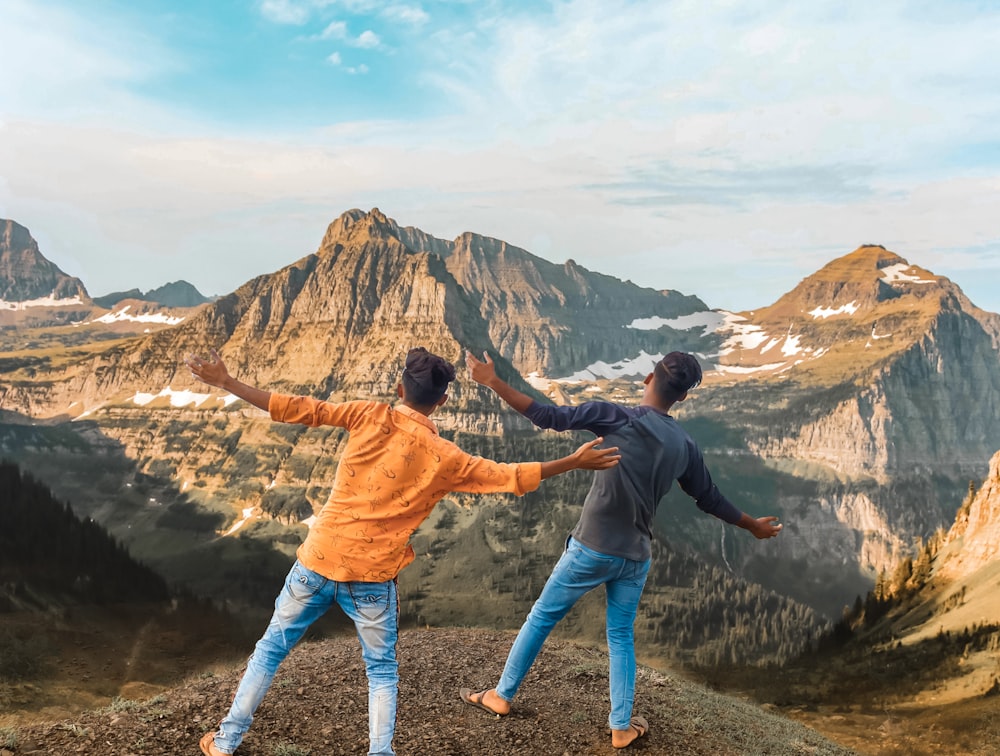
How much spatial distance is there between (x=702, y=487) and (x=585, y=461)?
2369 mm

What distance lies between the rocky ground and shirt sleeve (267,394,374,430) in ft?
13.2

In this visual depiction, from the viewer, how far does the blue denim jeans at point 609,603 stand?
8.46m

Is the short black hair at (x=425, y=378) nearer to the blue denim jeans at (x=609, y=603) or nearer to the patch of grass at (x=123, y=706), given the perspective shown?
the blue denim jeans at (x=609, y=603)

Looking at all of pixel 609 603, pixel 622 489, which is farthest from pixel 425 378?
pixel 609 603

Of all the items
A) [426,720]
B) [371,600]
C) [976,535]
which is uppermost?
[371,600]

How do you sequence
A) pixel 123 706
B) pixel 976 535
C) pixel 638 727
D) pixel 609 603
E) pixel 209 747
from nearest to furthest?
pixel 209 747 → pixel 609 603 → pixel 123 706 → pixel 638 727 → pixel 976 535

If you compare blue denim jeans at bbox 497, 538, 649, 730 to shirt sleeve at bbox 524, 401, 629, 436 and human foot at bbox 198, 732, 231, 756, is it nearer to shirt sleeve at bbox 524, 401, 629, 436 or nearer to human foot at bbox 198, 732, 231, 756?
shirt sleeve at bbox 524, 401, 629, 436

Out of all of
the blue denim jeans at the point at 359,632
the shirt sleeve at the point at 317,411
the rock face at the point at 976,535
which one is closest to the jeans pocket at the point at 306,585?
the blue denim jeans at the point at 359,632

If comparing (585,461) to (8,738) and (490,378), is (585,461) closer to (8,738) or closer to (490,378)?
(490,378)

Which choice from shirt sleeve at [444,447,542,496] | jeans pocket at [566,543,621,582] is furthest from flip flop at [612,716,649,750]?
shirt sleeve at [444,447,542,496]

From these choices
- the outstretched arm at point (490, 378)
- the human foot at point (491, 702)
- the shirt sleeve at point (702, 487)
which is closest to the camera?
the outstretched arm at point (490, 378)

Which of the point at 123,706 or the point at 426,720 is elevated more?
the point at 123,706

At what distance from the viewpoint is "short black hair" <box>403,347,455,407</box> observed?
7.17 metres

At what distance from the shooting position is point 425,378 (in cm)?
715
